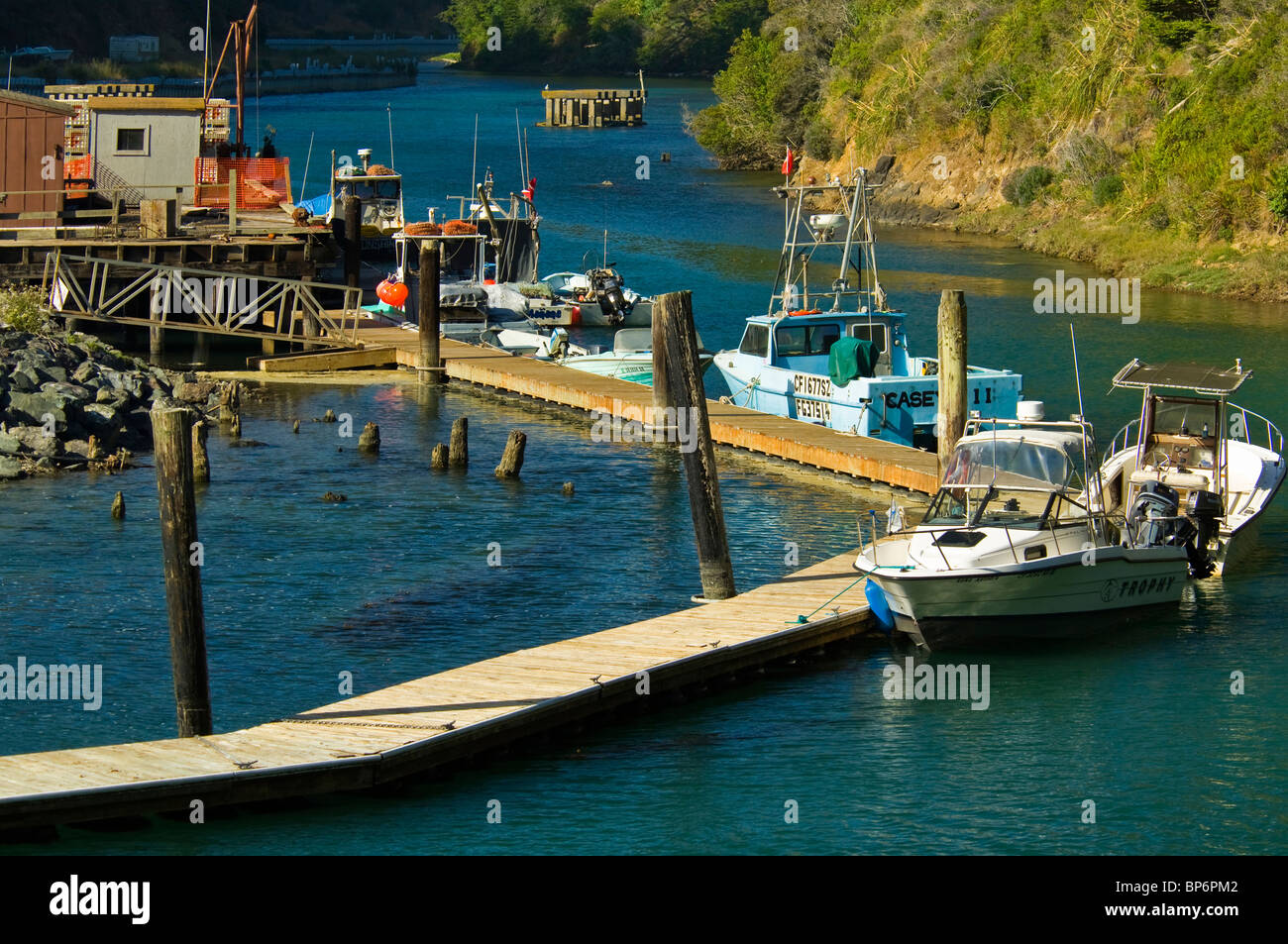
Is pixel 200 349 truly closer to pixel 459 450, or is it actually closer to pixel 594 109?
pixel 459 450

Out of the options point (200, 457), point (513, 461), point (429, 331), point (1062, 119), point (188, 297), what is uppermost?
point (1062, 119)

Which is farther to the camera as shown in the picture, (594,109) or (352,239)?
(594,109)

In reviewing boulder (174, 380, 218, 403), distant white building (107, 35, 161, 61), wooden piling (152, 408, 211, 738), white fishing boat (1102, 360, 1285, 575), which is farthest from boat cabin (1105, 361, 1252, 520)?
distant white building (107, 35, 161, 61)

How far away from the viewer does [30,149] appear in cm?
4784

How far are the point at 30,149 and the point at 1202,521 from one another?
35.7m

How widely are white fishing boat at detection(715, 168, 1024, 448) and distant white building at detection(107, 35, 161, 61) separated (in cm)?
12037

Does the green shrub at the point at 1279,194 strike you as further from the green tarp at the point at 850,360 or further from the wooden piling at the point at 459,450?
the wooden piling at the point at 459,450

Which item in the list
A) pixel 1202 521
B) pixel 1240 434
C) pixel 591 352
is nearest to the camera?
pixel 1202 521

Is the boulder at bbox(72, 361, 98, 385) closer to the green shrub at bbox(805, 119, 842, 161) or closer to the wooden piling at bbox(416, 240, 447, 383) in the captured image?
the wooden piling at bbox(416, 240, 447, 383)

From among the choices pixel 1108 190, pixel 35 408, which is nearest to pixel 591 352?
pixel 35 408

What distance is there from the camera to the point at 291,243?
150ft

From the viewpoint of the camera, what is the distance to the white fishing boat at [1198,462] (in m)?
24.8

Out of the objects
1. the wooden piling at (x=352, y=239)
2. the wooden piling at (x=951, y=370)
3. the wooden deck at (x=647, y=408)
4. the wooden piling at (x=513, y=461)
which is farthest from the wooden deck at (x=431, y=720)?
the wooden piling at (x=352, y=239)

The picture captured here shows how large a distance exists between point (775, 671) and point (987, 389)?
40.5 feet
